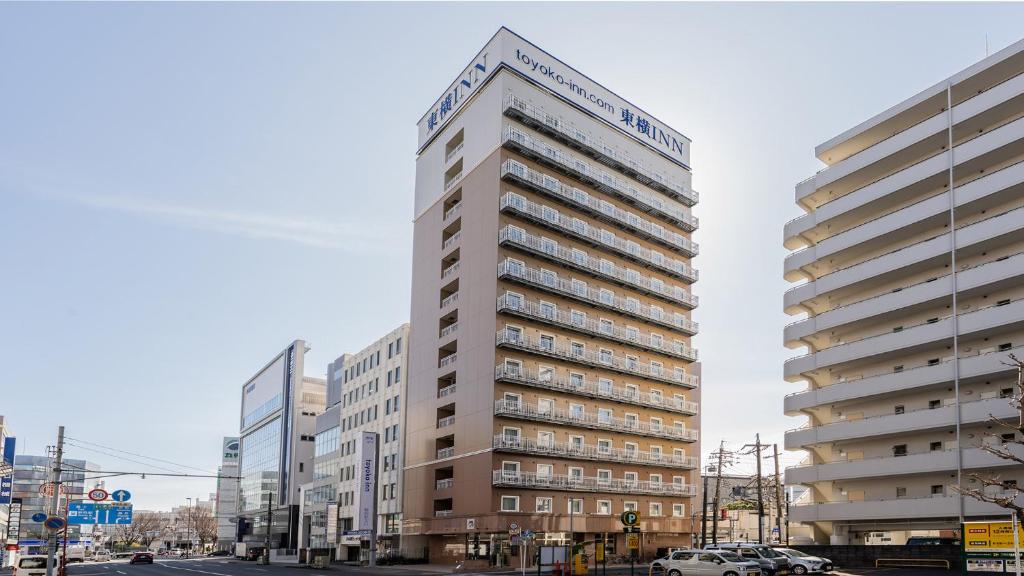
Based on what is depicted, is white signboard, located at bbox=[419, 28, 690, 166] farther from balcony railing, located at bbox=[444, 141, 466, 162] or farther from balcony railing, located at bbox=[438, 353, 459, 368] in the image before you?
balcony railing, located at bbox=[438, 353, 459, 368]

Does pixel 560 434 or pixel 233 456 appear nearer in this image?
pixel 560 434

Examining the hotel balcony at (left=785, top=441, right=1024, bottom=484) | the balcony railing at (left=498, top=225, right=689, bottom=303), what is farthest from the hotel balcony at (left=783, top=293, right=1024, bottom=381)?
the balcony railing at (left=498, top=225, right=689, bottom=303)

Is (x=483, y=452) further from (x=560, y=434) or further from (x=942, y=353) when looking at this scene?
(x=942, y=353)

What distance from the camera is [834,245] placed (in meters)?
74.8

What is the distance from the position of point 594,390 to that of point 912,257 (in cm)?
2956

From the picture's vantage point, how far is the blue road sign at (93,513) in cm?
8231

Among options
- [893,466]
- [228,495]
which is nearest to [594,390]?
[893,466]

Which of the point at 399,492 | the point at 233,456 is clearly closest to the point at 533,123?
the point at 399,492

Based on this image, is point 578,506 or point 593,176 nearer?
point 578,506

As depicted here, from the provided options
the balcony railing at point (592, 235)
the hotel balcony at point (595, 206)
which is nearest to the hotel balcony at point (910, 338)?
the balcony railing at point (592, 235)

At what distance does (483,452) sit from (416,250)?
2571cm

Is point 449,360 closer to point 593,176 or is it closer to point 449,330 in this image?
point 449,330

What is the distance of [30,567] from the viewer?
170 feet

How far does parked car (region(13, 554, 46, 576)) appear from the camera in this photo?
50.7m
